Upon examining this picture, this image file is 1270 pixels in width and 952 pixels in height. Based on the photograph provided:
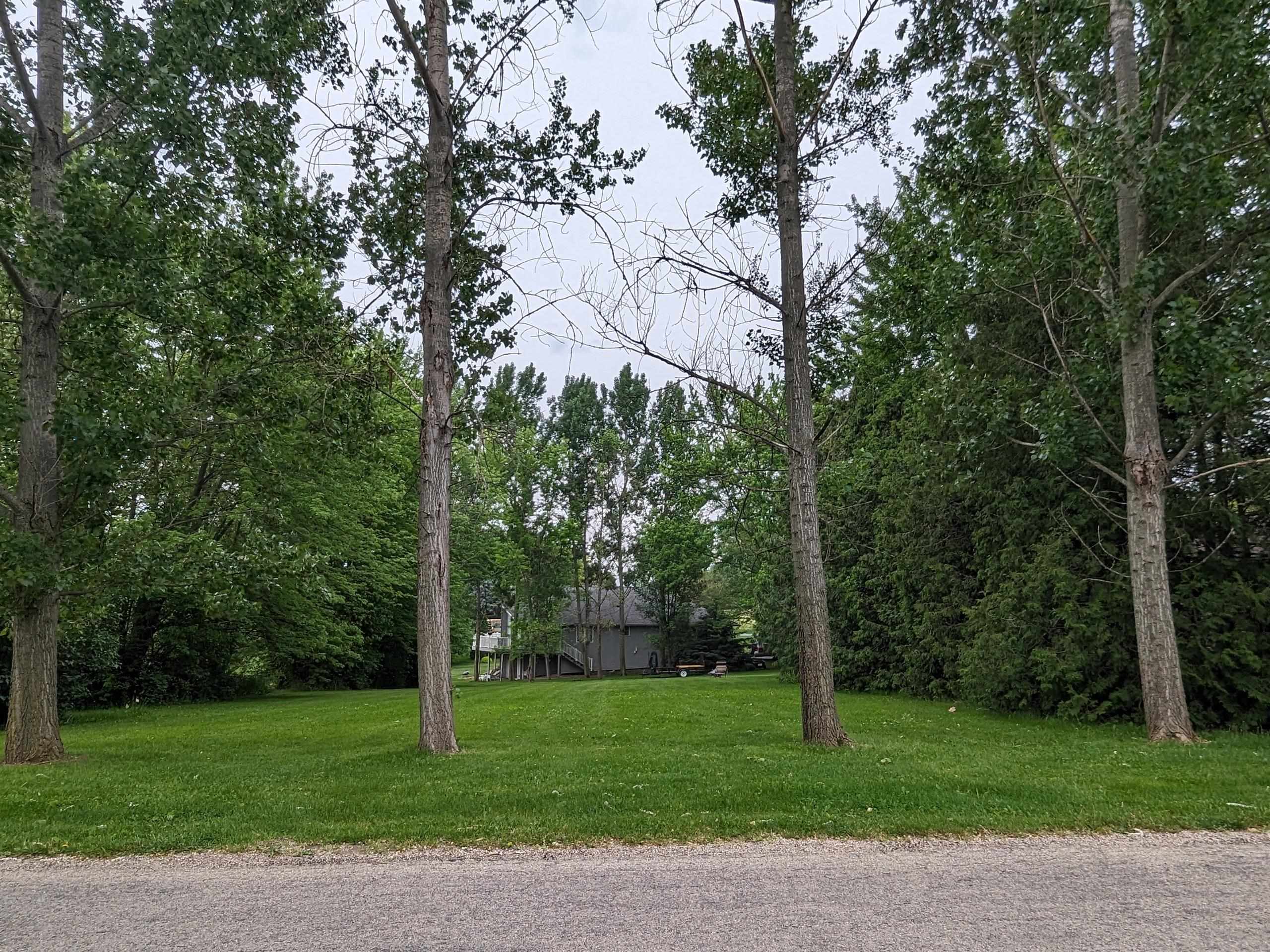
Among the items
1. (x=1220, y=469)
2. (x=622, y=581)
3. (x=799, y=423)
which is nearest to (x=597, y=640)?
(x=622, y=581)

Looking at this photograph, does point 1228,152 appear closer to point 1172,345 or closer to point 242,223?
point 1172,345

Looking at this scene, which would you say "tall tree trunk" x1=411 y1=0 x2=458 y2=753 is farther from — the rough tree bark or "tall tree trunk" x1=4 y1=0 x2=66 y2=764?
"tall tree trunk" x1=4 y1=0 x2=66 y2=764

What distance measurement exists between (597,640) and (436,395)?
37620 millimetres

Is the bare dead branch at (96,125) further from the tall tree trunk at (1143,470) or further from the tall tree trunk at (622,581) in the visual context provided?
the tall tree trunk at (622,581)

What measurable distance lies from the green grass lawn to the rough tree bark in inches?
35.5

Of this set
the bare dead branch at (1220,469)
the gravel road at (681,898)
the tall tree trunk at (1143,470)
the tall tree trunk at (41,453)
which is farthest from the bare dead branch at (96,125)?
the bare dead branch at (1220,469)

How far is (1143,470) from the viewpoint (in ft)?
32.6

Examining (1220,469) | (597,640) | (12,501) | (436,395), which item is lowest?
(597,640)

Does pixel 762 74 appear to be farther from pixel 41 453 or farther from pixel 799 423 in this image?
pixel 41 453

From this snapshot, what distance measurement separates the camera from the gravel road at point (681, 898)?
344 centimetres

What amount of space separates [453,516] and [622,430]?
13729mm

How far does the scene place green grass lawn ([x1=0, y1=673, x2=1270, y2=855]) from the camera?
5.23 m

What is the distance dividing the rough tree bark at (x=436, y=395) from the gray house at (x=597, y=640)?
33855mm

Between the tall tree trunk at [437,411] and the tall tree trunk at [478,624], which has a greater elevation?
the tall tree trunk at [437,411]
